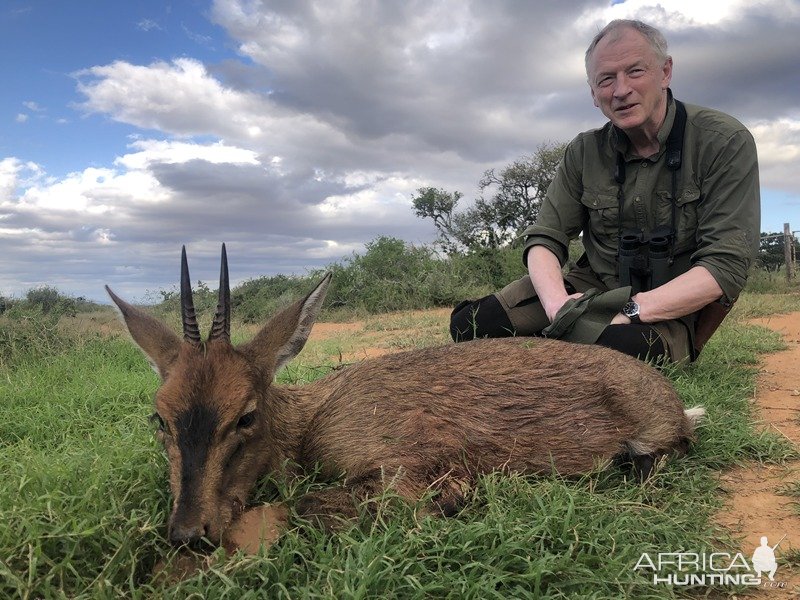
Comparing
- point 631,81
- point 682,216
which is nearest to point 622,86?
point 631,81

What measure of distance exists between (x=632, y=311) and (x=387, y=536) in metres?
2.97

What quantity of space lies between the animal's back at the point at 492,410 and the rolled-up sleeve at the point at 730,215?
4.22 ft

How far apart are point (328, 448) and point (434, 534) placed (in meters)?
0.85

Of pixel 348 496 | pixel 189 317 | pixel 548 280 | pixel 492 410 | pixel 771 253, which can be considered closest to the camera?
pixel 348 496

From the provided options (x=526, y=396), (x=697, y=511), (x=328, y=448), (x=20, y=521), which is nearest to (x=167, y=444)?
(x=20, y=521)

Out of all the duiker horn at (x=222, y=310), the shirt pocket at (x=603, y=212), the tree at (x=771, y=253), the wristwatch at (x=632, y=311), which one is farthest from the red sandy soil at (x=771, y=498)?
the tree at (x=771, y=253)

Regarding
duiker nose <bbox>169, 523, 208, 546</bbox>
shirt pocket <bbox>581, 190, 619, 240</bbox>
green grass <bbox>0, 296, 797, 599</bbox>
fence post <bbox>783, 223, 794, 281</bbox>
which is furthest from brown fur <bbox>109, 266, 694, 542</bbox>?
fence post <bbox>783, 223, 794, 281</bbox>

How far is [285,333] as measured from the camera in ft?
9.90

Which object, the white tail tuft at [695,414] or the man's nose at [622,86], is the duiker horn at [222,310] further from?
the man's nose at [622,86]

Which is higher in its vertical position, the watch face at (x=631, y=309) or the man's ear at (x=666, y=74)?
the man's ear at (x=666, y=74)

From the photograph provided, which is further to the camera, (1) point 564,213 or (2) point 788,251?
(2) point 788,251

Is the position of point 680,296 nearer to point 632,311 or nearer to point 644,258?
point 632,311

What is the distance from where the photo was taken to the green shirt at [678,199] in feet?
14.4

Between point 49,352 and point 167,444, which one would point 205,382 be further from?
point 49,352
